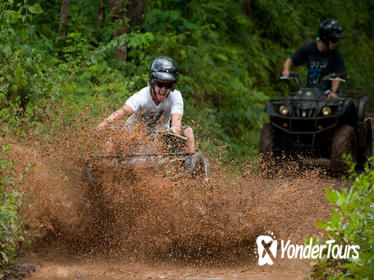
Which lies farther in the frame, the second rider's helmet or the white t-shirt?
the white t-shirt

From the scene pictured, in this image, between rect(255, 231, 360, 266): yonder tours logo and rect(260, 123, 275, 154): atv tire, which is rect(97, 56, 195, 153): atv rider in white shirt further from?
rect(260, 123, 275, 154): atv tire

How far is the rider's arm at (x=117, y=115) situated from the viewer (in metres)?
6.53

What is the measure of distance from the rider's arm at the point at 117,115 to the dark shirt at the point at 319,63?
16.1 feet

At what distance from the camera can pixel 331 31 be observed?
36.0 ft

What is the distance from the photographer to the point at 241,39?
16.7 meters

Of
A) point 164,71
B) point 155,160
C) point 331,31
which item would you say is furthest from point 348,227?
point 331,31

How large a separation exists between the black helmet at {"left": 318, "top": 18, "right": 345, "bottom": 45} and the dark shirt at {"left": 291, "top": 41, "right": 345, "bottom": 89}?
0.92 feet

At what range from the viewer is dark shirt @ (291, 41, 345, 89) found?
1121 centimetres

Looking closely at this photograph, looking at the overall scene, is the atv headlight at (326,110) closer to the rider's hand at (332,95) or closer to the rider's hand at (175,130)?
the rider's hand at (332,95)

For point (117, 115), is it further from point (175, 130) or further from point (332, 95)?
point (332, 95)

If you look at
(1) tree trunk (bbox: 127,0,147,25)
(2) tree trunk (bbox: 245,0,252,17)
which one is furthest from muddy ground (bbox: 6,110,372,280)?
(2) tree trunk (bbox: 245,0,252,17)

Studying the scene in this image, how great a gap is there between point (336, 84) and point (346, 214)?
6247 millimetres

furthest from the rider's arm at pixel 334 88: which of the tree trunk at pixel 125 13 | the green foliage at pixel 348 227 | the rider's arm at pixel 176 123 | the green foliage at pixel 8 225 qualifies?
the green foliage at pixel 8 225

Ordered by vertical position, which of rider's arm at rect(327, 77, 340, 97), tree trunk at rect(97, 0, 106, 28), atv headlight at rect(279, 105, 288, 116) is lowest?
atv headlight at rect(279, 105, 288, 116)
